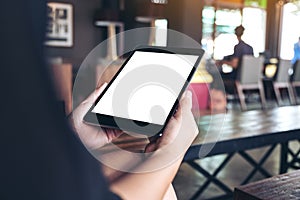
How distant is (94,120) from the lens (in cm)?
76

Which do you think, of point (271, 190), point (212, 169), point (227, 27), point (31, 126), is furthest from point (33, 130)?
point (227, 27)

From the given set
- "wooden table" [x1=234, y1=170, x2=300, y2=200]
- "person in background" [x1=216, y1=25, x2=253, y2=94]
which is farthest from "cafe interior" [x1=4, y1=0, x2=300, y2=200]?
"person in background" [x1=216, y1=25, x2=253, y2=94]

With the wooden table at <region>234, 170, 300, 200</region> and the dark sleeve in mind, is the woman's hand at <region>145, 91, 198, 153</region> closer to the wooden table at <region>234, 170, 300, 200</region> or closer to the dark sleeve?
the dark sleeve

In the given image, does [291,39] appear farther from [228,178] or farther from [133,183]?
[133,183]

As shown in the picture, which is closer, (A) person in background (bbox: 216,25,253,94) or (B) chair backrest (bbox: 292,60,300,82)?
(A) person in background (bbox: 216,25,253,94)

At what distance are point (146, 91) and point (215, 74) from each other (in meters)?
0.33

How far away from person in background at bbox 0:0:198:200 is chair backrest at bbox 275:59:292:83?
648 centimetres

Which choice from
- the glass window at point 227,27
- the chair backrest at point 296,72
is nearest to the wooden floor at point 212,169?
the chair backrest at point 296,72

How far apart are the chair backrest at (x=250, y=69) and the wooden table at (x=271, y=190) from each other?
492cm

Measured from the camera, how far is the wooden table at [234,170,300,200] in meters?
0.99

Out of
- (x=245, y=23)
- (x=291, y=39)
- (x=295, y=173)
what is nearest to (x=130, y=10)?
(x=245, y=23)

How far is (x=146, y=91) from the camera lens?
0.73 meters

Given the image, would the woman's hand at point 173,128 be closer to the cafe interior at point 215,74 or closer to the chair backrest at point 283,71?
the cafe interior at point 215,74

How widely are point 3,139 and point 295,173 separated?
105 centimetres
